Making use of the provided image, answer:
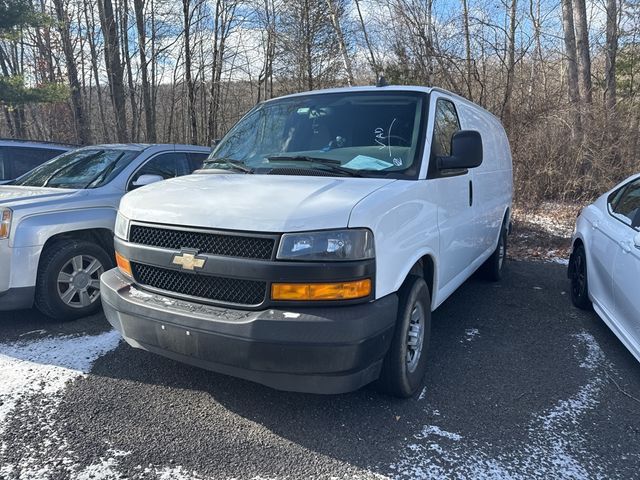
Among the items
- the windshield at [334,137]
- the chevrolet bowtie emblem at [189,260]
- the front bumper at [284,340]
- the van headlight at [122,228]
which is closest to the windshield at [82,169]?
the windshield at [334,137]

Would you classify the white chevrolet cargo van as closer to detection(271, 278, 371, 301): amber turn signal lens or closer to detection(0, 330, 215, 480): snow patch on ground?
detection(271, 278, 371, 301): amber turn signal lens

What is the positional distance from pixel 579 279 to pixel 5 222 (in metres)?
5.63

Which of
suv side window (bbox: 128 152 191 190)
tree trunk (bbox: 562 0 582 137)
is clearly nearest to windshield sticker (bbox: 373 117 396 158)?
suv side window (bbox: 128 152 191 190)

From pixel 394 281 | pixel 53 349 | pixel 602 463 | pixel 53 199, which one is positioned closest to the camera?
pixel 602 463

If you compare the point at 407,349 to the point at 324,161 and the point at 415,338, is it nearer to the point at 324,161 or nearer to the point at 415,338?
the point at 415,338

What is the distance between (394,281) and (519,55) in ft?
45.7

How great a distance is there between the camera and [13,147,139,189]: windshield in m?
5.18

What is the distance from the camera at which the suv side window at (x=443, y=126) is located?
3647 millimetres

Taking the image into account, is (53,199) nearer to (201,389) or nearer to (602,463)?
(201,389)

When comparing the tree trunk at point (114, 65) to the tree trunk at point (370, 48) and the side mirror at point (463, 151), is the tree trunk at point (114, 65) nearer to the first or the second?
the tree trunk at point (370, 48)

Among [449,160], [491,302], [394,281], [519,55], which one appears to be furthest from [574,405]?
[519,55]

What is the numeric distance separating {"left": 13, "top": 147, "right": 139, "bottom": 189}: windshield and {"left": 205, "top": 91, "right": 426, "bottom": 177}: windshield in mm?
1676

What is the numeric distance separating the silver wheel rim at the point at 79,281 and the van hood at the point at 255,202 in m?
1.61

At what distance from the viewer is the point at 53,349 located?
13.0 feet
